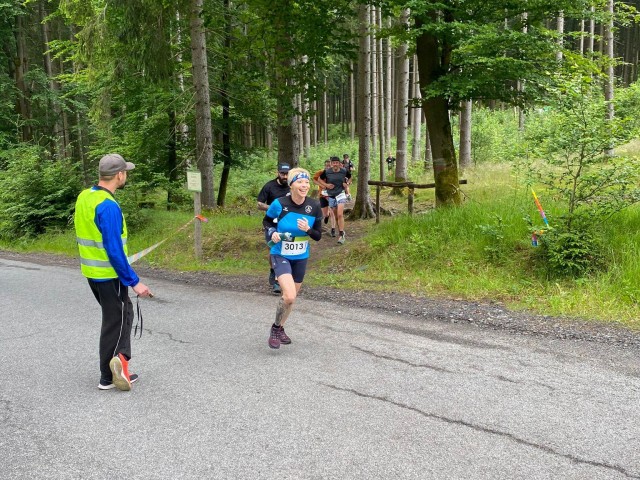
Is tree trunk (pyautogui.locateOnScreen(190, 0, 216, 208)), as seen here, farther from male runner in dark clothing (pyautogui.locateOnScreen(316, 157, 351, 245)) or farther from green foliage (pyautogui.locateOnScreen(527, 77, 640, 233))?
green foliage (pyautogui.locateOnScreen(527, 77, 640, 233))

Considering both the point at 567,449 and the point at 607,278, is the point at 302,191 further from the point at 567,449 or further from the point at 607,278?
the point at 607,278

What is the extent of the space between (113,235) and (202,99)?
31.9 feet

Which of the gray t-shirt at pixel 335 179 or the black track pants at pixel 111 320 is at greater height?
the gray t-shirt at pixel 335 179

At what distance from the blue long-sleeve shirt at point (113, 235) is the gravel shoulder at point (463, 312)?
3704 mm

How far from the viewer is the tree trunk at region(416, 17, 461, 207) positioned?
10195mm

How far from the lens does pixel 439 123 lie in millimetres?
10477

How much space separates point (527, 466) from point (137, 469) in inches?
99.8

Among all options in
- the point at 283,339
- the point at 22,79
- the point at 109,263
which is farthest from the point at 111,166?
the point at 22,79

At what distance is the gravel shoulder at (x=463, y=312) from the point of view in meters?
5.66

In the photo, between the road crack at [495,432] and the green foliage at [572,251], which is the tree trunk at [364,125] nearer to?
the green foliage at [572,251]

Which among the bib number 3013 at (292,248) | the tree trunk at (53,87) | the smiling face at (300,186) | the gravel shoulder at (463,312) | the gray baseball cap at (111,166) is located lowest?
the gravel shoulder at (463,312)

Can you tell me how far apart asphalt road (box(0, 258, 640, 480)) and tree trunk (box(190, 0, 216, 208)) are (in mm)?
7825

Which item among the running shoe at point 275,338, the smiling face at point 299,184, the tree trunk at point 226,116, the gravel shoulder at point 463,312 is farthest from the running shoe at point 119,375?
the tree trunk at point 226,116

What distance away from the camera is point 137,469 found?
10.8 ft
